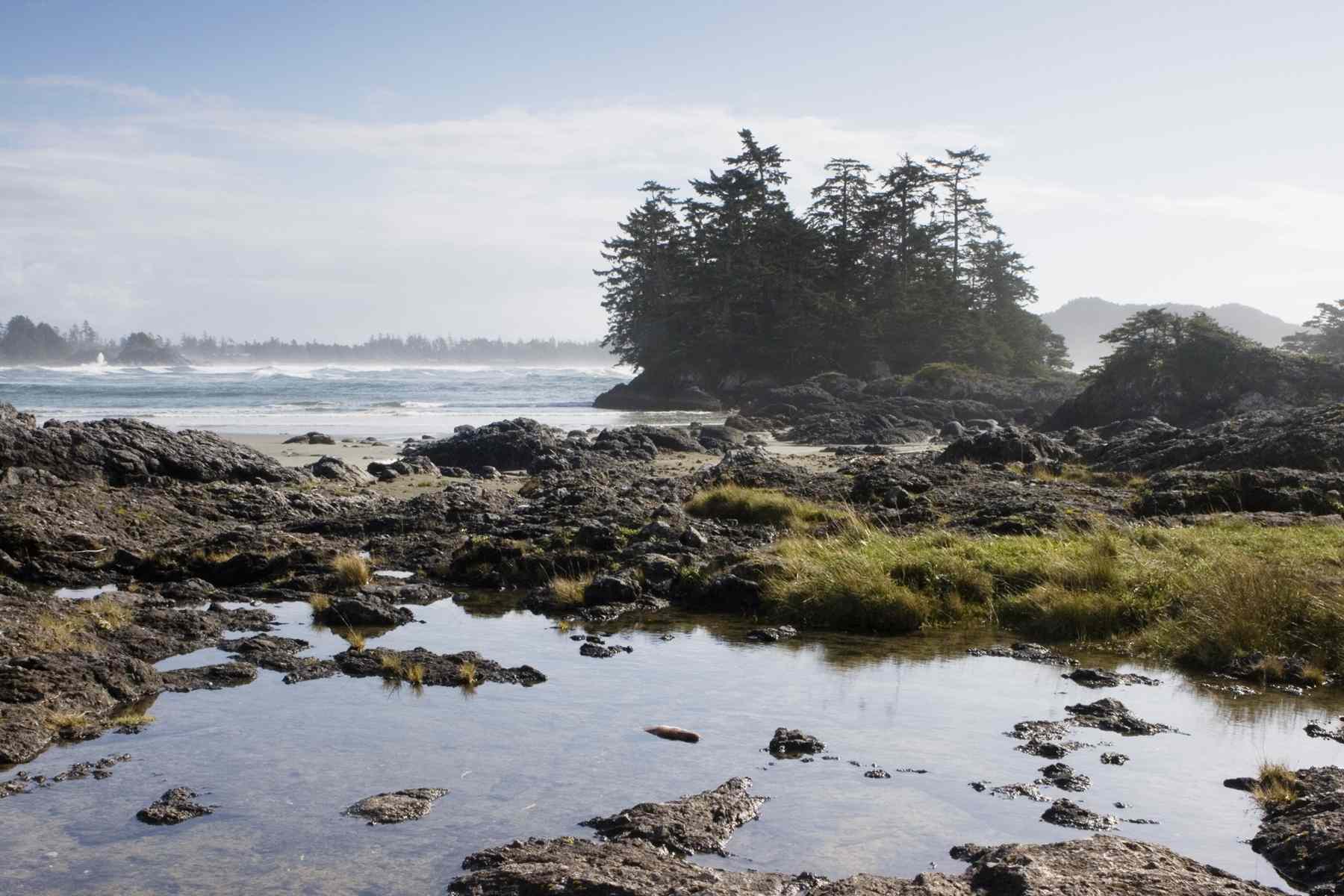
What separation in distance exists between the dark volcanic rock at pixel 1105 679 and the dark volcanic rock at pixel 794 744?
2.91 m

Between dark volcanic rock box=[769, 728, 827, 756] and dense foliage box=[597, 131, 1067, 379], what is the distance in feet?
200


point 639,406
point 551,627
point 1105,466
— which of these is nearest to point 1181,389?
point 1105,466

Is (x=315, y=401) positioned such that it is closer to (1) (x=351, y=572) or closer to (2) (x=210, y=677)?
(1) (x=351, y=572)

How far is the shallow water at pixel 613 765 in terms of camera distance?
5.69 m

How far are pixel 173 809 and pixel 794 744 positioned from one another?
362cm

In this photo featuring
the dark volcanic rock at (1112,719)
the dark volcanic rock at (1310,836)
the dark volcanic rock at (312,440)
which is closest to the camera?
the dark volcanic rock at (1310,836)

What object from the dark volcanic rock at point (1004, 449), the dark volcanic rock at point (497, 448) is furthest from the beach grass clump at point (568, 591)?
the dark volcanic rock at point (1004, 449)

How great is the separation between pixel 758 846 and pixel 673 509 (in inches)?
416

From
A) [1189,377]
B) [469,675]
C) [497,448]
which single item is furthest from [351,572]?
[1189,377]

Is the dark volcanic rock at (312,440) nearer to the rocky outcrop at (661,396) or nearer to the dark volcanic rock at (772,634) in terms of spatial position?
the dark volcanic rock at (772,634)

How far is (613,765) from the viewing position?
7.13m

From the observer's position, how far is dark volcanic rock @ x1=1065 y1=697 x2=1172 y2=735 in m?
8.00

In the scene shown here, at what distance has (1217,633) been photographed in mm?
9922

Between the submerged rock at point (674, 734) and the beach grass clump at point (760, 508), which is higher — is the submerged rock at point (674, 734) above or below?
below
